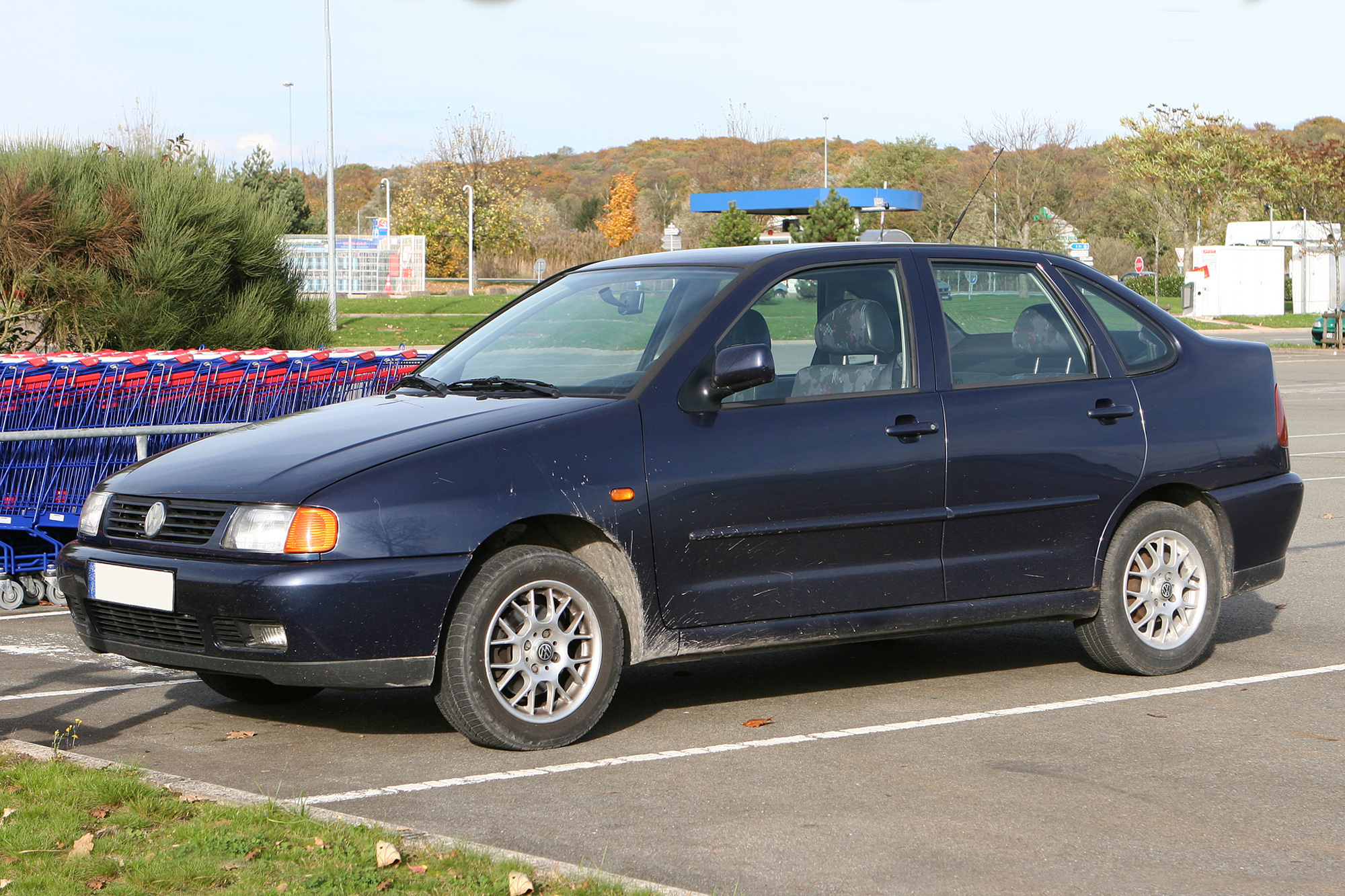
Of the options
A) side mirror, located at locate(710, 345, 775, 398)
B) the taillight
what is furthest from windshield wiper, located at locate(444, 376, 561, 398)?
the taillight

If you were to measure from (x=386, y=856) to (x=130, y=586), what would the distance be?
1.83 metres

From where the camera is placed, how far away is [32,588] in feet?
29.4

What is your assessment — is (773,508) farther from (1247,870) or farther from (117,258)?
(117,258)

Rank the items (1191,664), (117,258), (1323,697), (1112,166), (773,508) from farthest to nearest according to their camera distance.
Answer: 1. (1112,166)
2. (117,258)
3. (1191,664)
4. (1323,697)
5. (773,508)

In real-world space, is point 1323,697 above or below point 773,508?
below

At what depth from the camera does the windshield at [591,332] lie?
226 inches

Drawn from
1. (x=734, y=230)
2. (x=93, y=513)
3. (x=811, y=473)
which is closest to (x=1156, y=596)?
(x=811, y=473)

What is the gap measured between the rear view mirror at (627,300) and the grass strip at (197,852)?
8.10 ft

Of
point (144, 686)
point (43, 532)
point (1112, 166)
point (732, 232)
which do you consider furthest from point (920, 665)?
point (1112, 166)

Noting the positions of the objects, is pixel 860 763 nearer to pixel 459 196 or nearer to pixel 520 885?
pixel 520 885

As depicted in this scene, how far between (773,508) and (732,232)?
164 feet

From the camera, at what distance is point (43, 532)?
919cm

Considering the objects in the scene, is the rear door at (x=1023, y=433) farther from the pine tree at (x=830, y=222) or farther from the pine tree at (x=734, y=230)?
the pine tree at (x=830, y=222)

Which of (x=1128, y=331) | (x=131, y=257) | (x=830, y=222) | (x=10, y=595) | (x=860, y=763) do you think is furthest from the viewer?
(x=830, y=222)
